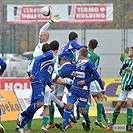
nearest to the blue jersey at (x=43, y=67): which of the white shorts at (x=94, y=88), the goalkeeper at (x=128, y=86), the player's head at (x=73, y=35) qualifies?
the player's head at (x=73, y=35)

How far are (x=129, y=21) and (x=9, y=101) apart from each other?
8534 mm

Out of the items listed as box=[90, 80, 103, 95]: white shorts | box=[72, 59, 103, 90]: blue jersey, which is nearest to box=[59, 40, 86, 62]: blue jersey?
box=[90, 80, 103, 95]: white shorts

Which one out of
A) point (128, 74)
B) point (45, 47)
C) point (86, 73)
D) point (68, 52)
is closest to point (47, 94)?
point (86, 73)

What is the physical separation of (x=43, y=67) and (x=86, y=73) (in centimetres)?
143

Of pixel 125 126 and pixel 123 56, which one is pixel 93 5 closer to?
pixel 123 56

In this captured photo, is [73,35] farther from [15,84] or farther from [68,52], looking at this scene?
[15,84]

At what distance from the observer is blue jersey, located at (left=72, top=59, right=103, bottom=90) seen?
15.4 m

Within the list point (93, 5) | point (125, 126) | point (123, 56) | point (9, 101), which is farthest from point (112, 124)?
point (93, 5)

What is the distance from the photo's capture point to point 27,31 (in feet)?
90.4

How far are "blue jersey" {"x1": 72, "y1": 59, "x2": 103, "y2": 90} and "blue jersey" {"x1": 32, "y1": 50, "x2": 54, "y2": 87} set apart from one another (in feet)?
3.84

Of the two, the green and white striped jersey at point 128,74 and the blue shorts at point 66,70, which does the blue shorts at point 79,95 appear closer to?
the green and white striped jersey at point 128,74

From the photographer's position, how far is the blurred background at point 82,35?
26953 millimetres

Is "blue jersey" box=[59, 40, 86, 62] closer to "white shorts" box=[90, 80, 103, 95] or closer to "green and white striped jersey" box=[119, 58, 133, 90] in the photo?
"white shorts" box=[90, 80, 103, 95]

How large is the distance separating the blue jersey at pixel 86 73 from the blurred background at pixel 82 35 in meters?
11.1
